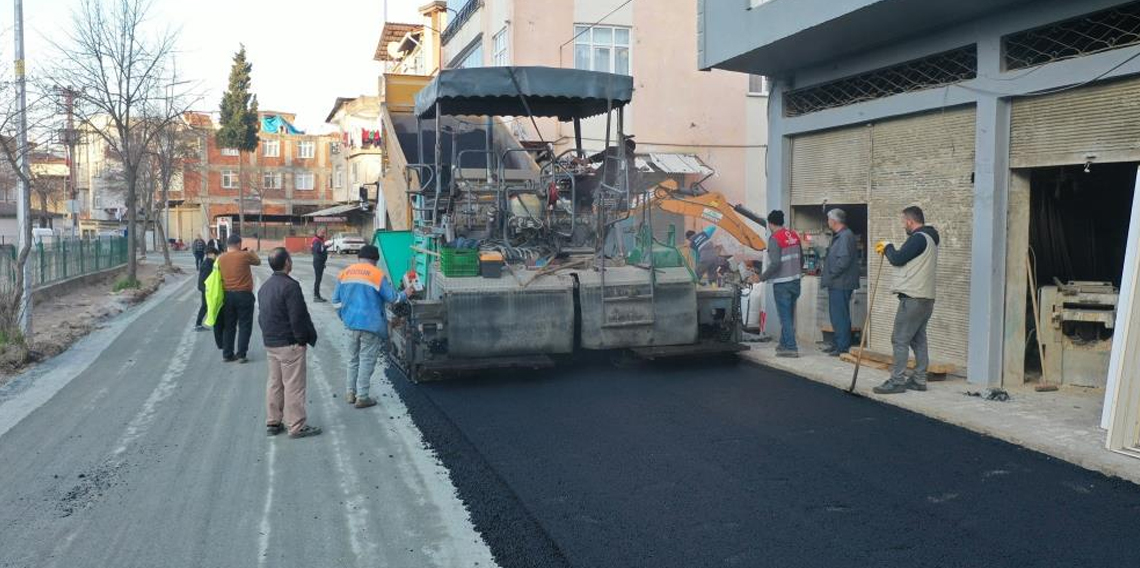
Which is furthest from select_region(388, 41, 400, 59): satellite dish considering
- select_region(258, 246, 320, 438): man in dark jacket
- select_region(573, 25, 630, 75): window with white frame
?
select_region(258, 246, 320, 438): man in dark jacket

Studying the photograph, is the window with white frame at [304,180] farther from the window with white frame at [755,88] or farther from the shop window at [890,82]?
the shop window at [890,82]

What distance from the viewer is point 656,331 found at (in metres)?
9.03

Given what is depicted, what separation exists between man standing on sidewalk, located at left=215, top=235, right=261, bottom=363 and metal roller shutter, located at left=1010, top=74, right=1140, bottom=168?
830 cm

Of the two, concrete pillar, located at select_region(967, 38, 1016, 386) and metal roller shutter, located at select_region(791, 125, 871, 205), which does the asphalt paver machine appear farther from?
concrete pillar, located at select_region(967, 38, 1016, 386)

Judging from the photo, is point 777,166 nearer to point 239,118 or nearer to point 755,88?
point 755,88

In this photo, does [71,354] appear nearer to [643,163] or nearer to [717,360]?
[717,360]

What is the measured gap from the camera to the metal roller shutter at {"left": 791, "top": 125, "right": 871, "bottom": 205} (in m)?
10.1

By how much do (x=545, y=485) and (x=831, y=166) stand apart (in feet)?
21.7

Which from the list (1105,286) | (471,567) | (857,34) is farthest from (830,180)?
(471,567)

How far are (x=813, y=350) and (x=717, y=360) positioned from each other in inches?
56.8

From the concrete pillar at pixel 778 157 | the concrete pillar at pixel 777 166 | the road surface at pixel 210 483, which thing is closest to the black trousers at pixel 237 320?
the road surface at pixel 210 483

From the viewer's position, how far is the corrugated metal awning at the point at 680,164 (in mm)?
22062

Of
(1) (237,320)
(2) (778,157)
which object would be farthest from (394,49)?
(2) (778,157)

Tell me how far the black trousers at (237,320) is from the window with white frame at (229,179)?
60381 millimetres
